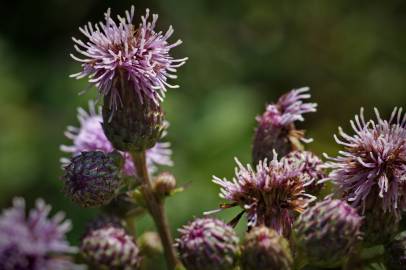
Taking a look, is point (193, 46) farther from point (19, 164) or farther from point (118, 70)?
point (118, 70)

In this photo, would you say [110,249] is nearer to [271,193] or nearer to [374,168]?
[271,193]

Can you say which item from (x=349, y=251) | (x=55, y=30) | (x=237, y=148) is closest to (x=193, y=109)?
(x=237, y=148)

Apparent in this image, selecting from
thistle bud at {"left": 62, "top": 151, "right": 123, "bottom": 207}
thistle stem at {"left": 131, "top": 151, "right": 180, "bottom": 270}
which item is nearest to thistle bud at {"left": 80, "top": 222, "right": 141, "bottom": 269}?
thistle bud at {"left": 62, "top": 151, "right": 123, "bottom": 207}

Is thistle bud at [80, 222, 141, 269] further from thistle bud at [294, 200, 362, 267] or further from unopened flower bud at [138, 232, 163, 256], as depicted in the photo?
thistle bud at [294, 200, 362, 267]

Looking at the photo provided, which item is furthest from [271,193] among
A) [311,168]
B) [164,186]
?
[164,186]

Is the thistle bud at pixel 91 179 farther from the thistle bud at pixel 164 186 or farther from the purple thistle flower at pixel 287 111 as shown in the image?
the purple thistle flower at pixel 287 111
